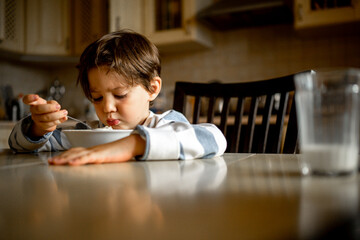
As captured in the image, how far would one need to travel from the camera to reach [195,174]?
1.48 ft

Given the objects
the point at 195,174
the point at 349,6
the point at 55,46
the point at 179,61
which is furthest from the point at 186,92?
the point at 55,46

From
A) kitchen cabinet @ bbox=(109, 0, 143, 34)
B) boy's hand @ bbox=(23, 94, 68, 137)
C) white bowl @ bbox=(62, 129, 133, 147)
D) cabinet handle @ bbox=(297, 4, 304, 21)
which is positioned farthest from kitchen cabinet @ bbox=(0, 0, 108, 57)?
white bowl @ bbox=(62, 129, 133, 147)

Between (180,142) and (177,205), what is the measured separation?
34 cm

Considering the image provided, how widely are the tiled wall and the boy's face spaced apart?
190cm

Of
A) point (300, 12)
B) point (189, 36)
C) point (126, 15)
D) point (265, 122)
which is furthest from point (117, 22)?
point (265, 122)

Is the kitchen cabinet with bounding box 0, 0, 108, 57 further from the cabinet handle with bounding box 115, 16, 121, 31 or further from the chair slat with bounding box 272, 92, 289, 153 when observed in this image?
the chair slat with bounding box 272, 92, 289, 153

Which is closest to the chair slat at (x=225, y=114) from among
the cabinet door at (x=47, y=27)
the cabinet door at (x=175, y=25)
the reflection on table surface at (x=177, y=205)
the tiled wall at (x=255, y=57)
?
the reflection on table surface at (x=177, y=205)

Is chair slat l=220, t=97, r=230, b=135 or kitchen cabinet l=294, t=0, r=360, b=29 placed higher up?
kitchen cabinet l=294, t=0, r=360, b=29

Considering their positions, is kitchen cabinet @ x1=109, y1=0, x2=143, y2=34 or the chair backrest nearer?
the chair backrest

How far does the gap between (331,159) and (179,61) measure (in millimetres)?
2733

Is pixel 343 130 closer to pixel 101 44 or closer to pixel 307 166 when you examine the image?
pixel 307 166

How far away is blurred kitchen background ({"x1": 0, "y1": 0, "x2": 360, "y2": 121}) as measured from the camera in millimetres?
2371

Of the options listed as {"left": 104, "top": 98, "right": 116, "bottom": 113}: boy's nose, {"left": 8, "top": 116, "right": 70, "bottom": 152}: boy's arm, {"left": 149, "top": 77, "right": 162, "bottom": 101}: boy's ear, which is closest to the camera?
{"left": 8, "top": 116, "right": 70, "bottom": 152}: boy's arm

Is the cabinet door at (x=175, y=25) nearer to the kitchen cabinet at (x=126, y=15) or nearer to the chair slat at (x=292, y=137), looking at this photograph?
the kitchen cabinet at (x=126, y=15)
